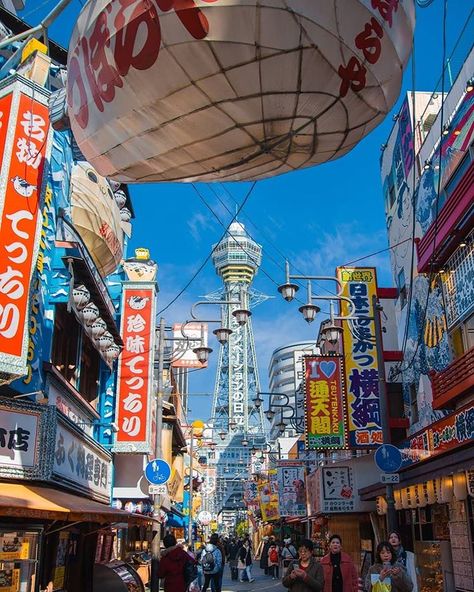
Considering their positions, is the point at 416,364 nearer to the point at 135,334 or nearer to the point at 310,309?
the point at 310,309

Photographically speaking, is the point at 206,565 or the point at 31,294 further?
the point at 206,565

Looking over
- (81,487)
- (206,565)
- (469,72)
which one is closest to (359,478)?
(206,565)

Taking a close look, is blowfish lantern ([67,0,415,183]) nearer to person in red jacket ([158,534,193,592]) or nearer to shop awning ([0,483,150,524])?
shop awning ([0,483,150,524])

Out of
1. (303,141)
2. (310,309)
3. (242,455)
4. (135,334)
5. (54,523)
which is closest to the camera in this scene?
(303,141)

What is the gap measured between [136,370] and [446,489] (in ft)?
32.2

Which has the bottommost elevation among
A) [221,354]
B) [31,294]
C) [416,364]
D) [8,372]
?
[8,372]

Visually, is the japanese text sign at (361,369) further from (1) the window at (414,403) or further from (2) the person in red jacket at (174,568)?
(2) the person in red jacket at (174,568)

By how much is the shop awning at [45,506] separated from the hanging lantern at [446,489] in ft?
23.0

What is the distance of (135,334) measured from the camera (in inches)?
800

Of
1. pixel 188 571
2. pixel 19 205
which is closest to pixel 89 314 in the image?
pixel 19 205

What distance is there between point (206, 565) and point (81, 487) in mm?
6686

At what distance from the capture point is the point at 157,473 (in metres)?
14.9

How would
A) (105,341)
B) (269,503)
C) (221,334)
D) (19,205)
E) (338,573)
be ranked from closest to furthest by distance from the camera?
(338,573)
(19,205)
(105,341)
(221,334)
(269,503)

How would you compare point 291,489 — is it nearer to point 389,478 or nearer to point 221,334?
point 221,334
